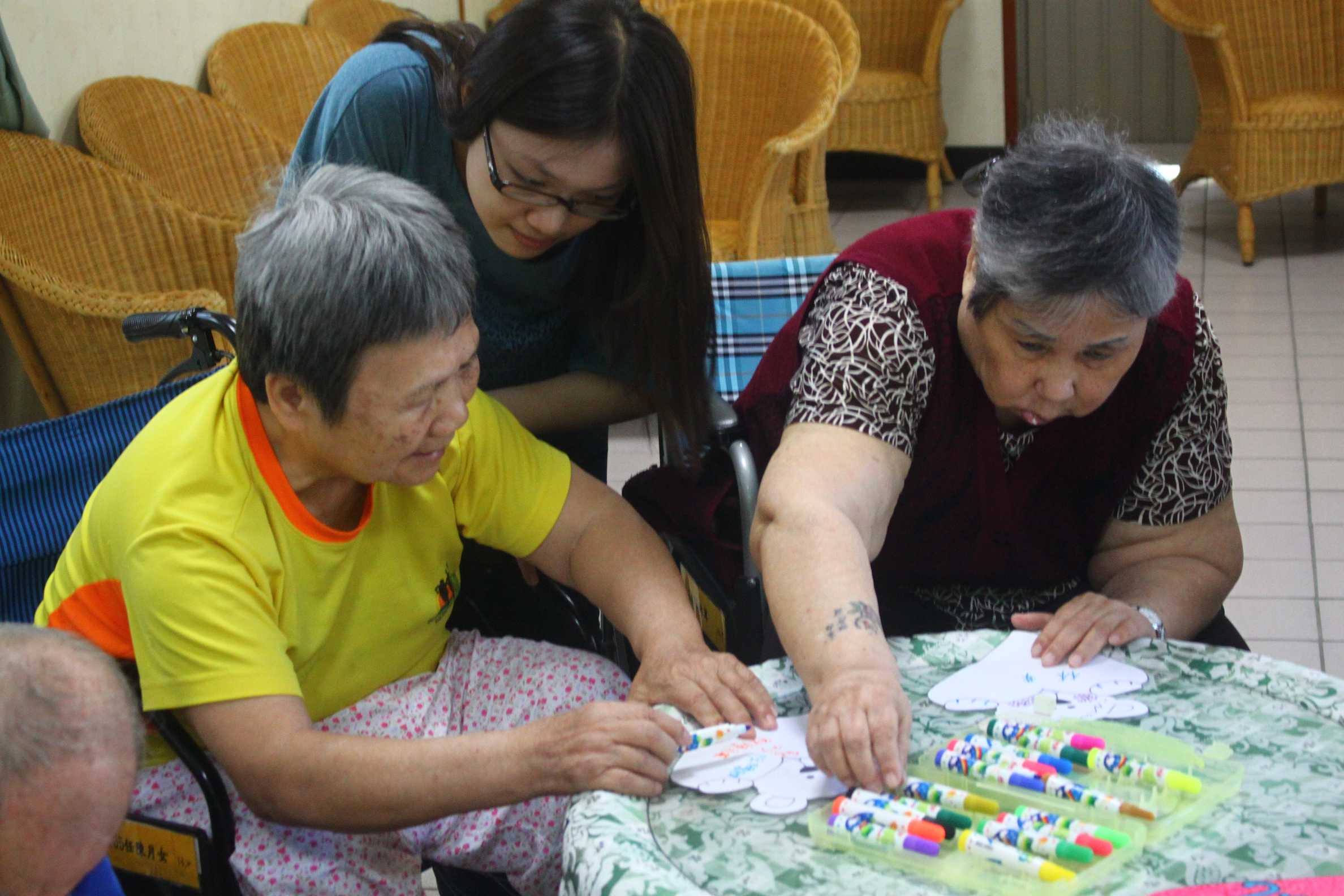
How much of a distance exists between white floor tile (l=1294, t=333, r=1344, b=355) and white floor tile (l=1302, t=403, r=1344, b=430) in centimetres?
53

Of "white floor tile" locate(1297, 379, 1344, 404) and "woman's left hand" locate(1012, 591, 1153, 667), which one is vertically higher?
"woman's left hand" locate(1012, 591, 1153, 667)

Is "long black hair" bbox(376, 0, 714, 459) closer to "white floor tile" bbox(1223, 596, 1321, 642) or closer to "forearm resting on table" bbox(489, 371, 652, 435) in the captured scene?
"forearm resting on table" bbox(489, 371, 652, 435)

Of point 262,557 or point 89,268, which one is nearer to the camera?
point 262,557

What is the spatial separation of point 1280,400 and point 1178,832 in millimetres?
3509

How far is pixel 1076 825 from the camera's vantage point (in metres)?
1.21

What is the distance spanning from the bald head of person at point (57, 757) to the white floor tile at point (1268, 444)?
135 inches

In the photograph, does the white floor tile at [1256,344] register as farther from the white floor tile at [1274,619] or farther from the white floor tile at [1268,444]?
the white floor tile at [1274,619]

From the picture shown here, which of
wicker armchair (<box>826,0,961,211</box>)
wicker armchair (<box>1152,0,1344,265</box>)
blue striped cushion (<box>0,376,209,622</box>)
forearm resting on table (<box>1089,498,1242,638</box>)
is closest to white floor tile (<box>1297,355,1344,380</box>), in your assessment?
wicker armchair (<box>1152,0,1344,265</box>)

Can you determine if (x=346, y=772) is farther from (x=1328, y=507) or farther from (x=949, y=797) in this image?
(x=1328, y=507)

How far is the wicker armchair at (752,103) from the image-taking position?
14.2 ft

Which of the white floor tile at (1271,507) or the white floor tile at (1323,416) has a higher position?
the white floor tile at (1323,416)

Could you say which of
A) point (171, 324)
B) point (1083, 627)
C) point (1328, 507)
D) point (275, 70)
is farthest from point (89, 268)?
point (1328, 507)

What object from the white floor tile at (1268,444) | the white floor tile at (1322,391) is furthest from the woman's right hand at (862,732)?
the white floor tile at (1322,391)

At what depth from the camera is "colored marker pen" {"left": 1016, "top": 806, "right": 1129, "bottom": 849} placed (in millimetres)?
1189
